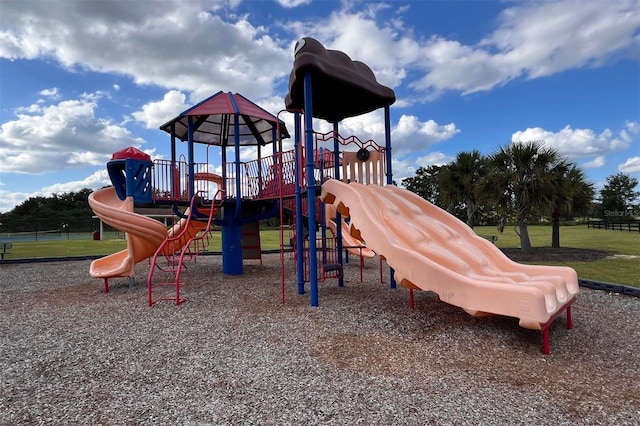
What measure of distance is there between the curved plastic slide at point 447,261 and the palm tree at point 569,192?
897cm

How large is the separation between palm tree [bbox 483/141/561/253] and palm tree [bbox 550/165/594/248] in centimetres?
22

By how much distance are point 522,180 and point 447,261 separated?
425 inches

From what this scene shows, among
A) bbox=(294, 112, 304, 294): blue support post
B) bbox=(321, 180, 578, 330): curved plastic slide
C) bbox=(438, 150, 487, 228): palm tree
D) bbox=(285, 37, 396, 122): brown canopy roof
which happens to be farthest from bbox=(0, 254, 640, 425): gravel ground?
bbox=(438, 150, 487, 228): palm tree

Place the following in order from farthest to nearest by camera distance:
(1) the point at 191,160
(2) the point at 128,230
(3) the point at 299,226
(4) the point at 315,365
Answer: (1) the point at 191,160
(2) the point at 128,230
(3) the point at 299,226
(4) the point at 315,365

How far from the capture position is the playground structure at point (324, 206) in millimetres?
5238

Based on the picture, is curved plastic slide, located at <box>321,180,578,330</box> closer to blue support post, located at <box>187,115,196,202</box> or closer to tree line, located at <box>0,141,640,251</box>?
blue support post, located at <box>187,115,196,202</box>

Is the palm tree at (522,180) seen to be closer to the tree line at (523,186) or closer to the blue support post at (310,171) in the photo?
the tree line at (523,186)

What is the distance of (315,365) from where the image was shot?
438 cm

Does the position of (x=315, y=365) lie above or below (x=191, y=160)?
below

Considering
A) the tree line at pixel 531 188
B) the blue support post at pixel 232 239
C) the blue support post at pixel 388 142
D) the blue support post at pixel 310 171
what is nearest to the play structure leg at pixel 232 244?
the blue support post at pixel 232 239

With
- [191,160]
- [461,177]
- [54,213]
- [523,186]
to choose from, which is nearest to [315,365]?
[191,160]

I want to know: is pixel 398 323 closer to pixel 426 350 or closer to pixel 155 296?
pixel 426 350

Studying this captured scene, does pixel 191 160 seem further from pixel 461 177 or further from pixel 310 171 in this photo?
pixel 461 177

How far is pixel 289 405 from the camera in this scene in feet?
11.4
